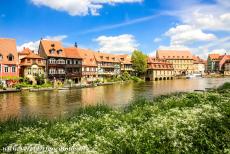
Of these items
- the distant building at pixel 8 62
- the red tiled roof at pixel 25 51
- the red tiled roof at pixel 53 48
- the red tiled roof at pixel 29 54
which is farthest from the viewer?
the red tiled roof at pixel 53 48

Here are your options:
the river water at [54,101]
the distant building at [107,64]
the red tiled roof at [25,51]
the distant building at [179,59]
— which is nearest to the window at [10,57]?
the red tiled roof at [25,51]

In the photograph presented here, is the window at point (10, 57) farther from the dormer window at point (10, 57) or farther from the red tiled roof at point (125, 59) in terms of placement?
the red tiled roof at point (125, 59)

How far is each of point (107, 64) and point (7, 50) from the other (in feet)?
152

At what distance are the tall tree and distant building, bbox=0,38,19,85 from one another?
58.4 meters

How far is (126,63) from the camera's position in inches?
4916

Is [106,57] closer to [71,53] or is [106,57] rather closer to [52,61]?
[71,53]

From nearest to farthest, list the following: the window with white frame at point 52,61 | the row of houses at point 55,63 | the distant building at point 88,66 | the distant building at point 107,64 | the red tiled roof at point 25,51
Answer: the row of houses at point 55,63, the red tiled roof at point 25,51, the window with white frame at point 52,61, the distant building at point 88,66, the distant building at point 107,64

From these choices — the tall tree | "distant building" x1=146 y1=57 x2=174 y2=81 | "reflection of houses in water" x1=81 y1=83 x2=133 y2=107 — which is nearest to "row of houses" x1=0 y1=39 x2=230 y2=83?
"distant building" x1=146 y1=57 x2=174 y2=81

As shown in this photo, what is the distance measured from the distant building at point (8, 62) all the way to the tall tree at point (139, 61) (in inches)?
2300

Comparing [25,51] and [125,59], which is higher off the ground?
[25,51]

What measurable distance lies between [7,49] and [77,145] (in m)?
66.6

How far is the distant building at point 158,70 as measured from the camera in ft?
426

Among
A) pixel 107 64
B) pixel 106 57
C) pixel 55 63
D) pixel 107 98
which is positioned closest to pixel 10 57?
pixel 55 63

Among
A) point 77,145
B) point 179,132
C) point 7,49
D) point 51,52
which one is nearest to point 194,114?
point 179,132
